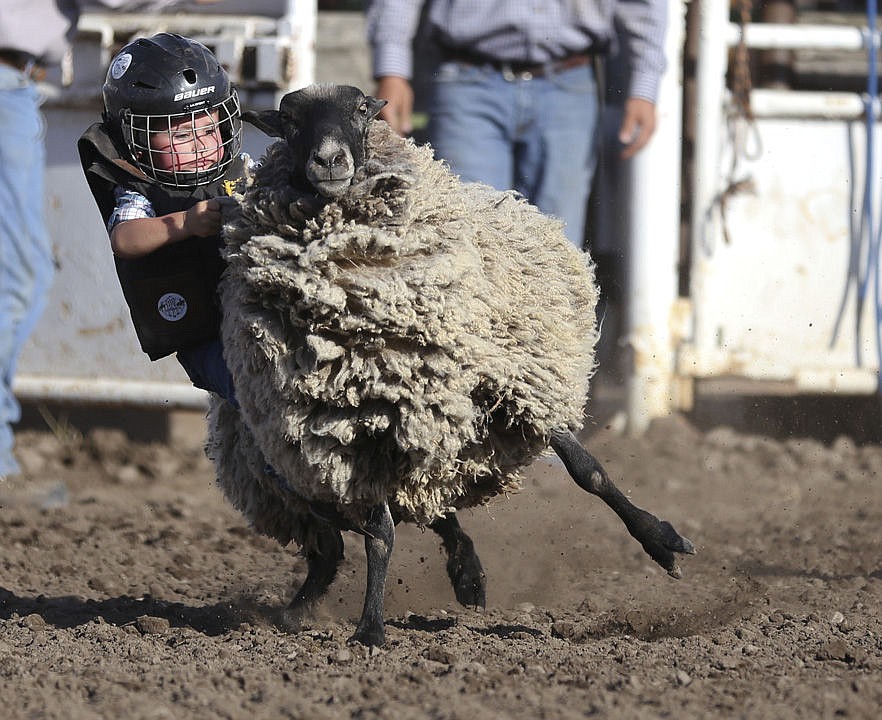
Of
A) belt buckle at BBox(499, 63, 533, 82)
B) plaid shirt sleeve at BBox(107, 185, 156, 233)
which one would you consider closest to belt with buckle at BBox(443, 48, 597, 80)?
belt buckle at BBox(499, 63, 533, 82)

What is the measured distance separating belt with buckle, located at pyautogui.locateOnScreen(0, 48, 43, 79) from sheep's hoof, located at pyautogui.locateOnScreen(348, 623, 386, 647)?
3.07m

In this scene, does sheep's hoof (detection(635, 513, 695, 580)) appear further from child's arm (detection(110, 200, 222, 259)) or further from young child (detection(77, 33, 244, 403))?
child's arm (detection(110, 200, 222, 259))

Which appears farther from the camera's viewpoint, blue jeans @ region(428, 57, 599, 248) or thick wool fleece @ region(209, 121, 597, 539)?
blue jeans @ region(428, 57, 599, 248)

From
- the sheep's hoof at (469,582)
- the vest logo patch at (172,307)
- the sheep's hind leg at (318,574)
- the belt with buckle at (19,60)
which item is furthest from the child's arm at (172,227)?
the belt with buckle at (19,60)

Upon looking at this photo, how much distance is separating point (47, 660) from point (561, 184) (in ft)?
10.1

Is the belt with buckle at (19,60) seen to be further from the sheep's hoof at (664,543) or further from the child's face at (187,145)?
the sheep's hoof at (664,543)

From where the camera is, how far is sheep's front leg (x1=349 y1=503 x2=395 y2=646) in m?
3.34

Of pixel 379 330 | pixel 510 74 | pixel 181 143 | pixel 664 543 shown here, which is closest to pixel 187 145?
pixel 181 143

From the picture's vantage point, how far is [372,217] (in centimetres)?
320

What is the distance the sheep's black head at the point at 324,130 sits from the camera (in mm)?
3100

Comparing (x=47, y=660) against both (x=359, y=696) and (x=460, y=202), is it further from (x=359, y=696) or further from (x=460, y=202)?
(x=460, y=202)

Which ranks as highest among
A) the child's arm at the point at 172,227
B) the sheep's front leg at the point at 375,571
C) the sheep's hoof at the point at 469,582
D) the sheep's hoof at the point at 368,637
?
the child's arm at the point at 172,227

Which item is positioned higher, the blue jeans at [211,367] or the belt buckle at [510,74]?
the belt buckle at [510,74]

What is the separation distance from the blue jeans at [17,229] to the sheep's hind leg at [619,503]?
2709 millimetres
